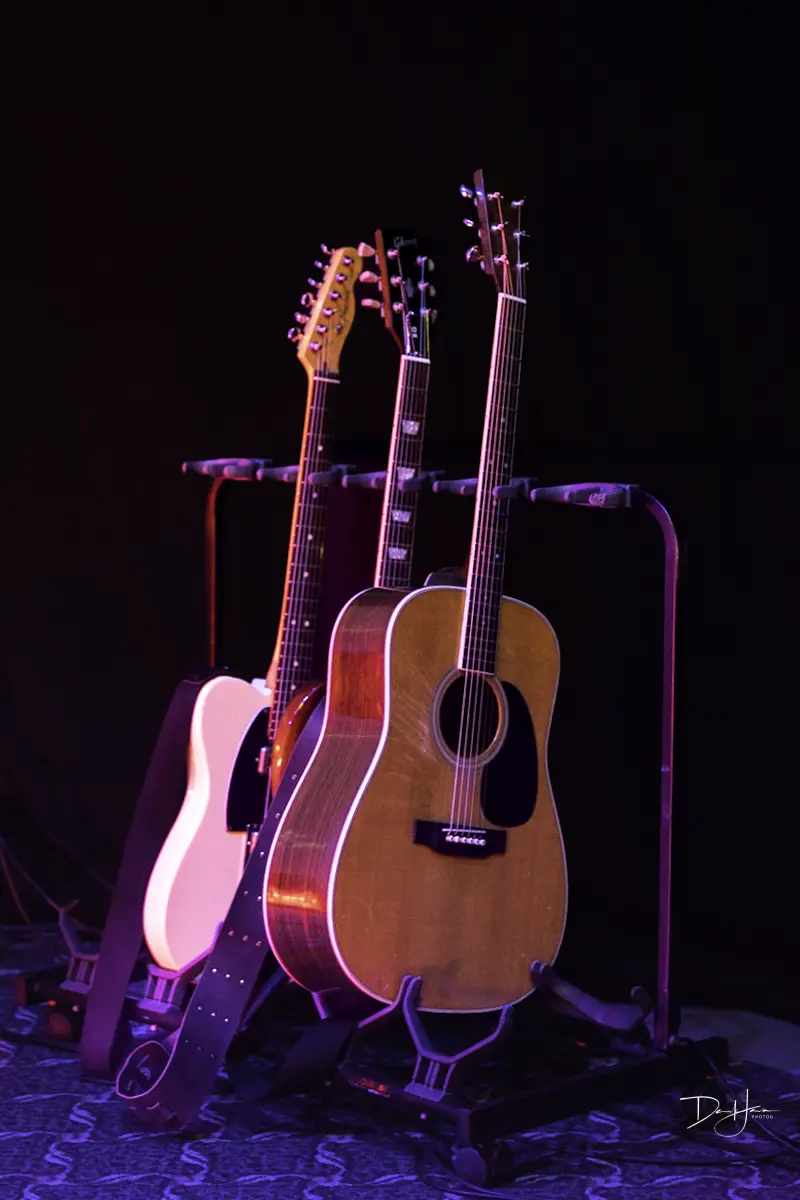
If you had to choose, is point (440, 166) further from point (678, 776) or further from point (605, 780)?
point (678, 776)

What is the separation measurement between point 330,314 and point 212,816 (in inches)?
39.6

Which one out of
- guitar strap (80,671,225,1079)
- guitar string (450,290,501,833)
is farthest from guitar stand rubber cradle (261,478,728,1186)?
guitar strap (80,671,225,1079)

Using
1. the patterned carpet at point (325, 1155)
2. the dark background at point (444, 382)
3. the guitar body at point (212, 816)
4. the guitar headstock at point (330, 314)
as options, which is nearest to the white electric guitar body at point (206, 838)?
the guitar body at point (212, 816)

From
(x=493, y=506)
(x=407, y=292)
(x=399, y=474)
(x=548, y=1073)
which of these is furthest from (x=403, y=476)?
(x=548, y=1073)

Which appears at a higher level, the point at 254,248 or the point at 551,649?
the point at 254,248

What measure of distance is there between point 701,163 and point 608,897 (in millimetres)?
1602

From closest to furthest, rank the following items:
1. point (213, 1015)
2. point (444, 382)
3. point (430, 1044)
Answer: point (430, 1044) → point (213, 1015) → point (444, 382)

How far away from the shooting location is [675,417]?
125 inches

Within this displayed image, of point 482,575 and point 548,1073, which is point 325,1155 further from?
point 482,575

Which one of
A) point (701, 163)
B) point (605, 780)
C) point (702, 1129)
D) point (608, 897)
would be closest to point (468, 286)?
point (701, 163)

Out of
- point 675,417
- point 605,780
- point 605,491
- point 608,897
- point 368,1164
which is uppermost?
point 675,417

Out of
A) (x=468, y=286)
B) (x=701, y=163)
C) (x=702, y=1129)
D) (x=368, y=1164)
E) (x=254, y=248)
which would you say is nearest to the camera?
(x=368, y=1164)

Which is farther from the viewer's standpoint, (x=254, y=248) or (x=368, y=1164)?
(x=254, y=248)

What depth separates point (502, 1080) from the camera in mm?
2627
